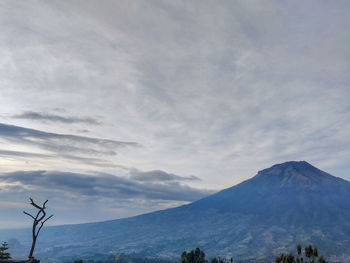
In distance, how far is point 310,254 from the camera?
234 feet

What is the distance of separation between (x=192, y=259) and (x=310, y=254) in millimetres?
74136

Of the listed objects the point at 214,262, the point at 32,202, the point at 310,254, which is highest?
the point at 32,202

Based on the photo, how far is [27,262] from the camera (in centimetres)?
2264

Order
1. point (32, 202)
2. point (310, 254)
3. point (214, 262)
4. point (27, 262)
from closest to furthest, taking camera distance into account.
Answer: point (27, 262)
point (32, 202)
point (310, 254)
point (214, 262)

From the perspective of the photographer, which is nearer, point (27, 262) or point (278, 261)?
point (27, 262)

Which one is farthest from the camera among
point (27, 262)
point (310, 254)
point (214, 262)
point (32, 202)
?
point (214, 262)

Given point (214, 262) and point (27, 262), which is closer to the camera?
point (27, 262)

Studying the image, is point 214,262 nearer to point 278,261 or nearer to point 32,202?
point 278,261

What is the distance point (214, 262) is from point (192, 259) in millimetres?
10157

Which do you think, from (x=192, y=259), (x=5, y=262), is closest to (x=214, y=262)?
(x=192, y=259)

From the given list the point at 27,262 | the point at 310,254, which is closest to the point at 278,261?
the point at 310,254

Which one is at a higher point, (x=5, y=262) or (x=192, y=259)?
(x=5, y=262)

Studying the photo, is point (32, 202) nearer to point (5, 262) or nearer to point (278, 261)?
point (5, 262)

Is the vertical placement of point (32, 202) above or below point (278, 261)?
above
